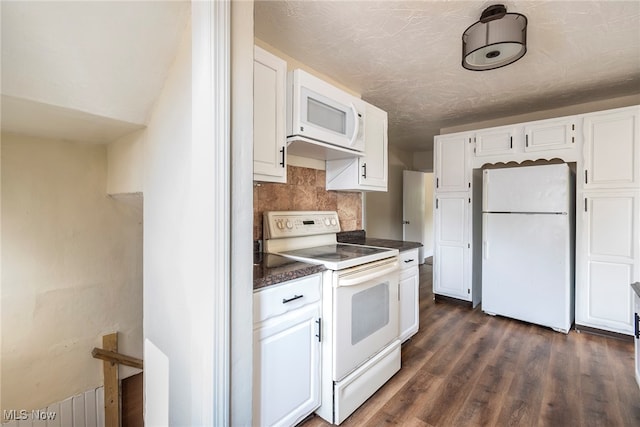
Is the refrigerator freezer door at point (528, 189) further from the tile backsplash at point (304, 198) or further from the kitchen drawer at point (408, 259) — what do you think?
the tile backsplash at point (304, 198)

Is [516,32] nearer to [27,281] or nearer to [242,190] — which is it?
[242,190]

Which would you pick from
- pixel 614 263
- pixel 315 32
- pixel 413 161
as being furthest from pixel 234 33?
pixel 413 161

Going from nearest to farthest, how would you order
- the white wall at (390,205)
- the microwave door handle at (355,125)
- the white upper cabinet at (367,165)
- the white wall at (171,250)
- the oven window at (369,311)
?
the white wall at (171,250) < the oven window at (369,311) < the microwave door handle at (355,125) < the white upper cabinet at (367,165) < the white wall at (390,205)

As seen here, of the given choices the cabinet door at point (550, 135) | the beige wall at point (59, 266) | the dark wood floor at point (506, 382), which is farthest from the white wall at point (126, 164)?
the cabinet door at point (550, 135)

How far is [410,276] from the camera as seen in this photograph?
7.82 ft

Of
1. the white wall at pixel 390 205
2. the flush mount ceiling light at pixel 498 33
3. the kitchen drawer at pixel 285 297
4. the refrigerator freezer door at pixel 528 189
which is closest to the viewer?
the kitchen drawer at pixel 285 297

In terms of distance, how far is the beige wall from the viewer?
1712 mm

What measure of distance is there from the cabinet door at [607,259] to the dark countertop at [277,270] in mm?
2740

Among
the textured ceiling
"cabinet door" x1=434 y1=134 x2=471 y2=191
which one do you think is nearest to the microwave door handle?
the textured ceiling

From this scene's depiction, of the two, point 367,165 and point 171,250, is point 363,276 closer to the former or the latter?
point 171,250

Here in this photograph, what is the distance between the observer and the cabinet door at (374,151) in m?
2.42

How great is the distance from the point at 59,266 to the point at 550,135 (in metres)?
4.29

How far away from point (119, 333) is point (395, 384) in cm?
209

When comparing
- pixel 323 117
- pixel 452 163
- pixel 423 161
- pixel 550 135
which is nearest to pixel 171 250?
pixel 323 117
